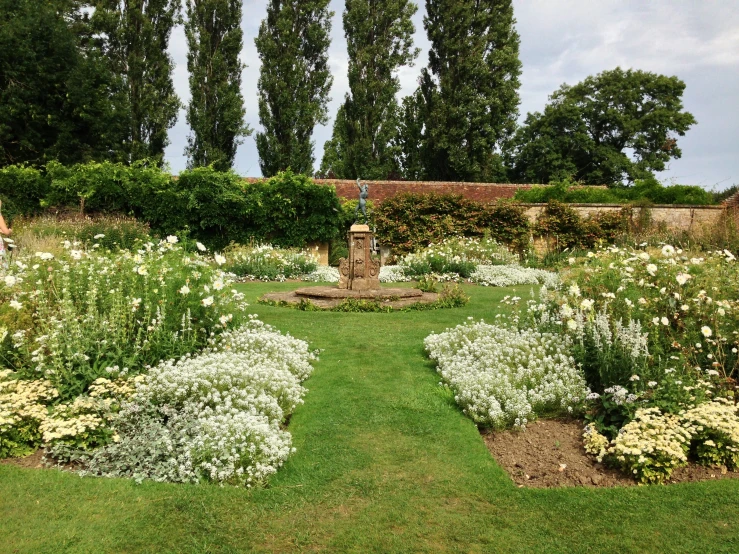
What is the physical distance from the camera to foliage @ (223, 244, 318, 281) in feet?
47.0

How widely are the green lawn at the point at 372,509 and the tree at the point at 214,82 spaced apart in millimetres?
20608

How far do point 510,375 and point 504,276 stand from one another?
29.6 feet

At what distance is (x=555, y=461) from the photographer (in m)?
4.12

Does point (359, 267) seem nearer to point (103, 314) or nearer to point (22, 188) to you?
point (103, 314)

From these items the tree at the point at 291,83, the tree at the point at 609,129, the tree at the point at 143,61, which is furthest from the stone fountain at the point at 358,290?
the tree at the point at 609,129

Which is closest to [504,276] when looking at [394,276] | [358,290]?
[394,276]

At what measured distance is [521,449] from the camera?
4348 millimetres

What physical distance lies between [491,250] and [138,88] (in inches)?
655

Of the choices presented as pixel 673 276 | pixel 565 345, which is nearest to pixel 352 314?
pixel 565 345

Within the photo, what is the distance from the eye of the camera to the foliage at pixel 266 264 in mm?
14312

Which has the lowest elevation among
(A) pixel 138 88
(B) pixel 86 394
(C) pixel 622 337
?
(B) pixel 86 394

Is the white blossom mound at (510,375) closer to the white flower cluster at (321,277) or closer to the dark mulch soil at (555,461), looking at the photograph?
the dark mulch soil at (555,461)

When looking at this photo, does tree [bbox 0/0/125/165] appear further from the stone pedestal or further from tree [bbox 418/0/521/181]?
the stone pedestal

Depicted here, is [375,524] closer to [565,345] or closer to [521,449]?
[521,449]
